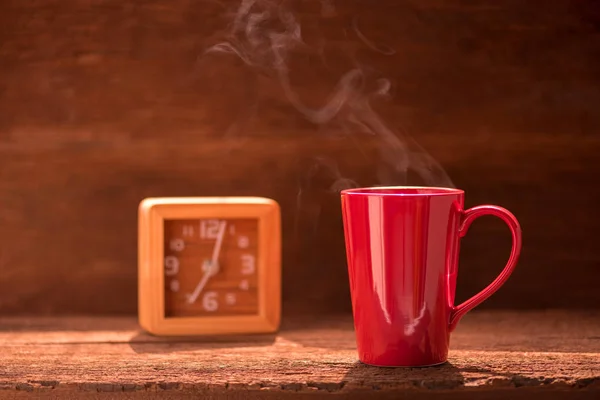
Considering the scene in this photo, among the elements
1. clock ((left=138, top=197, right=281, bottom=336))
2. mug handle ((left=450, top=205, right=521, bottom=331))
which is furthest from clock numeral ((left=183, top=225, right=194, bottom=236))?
mug handle ((left=450, top=205, right=521, bottom=331))

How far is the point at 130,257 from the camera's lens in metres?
1.19

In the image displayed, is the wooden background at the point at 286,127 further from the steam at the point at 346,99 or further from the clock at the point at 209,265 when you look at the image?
the clock at the point at 209,265

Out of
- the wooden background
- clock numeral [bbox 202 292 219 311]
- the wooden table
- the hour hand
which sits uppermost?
the wooden background

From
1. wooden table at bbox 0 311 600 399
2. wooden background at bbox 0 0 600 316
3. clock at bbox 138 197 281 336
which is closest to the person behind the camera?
wooden table at bbox 0 311 600 399

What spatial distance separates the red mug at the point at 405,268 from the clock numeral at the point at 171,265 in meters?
0.29

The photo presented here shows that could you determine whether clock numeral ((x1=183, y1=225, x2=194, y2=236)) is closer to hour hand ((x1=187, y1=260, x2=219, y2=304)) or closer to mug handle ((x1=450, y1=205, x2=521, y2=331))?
hour hand ((x1=187, y1=260, x2=219, y2=304))

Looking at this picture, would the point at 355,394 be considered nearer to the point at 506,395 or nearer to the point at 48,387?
the point at 506,395

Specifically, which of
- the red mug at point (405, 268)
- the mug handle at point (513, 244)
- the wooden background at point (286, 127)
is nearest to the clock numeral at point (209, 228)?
the wooden background at point (286, 127)

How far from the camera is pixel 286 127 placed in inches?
46.8

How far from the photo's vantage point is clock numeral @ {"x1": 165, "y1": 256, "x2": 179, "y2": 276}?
109cm

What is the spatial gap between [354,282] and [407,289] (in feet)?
0.21

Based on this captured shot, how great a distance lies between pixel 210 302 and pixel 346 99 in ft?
1.17

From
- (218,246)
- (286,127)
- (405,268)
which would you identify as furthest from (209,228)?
(405,268)

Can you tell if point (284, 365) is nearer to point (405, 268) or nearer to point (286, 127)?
point (405, 268)
